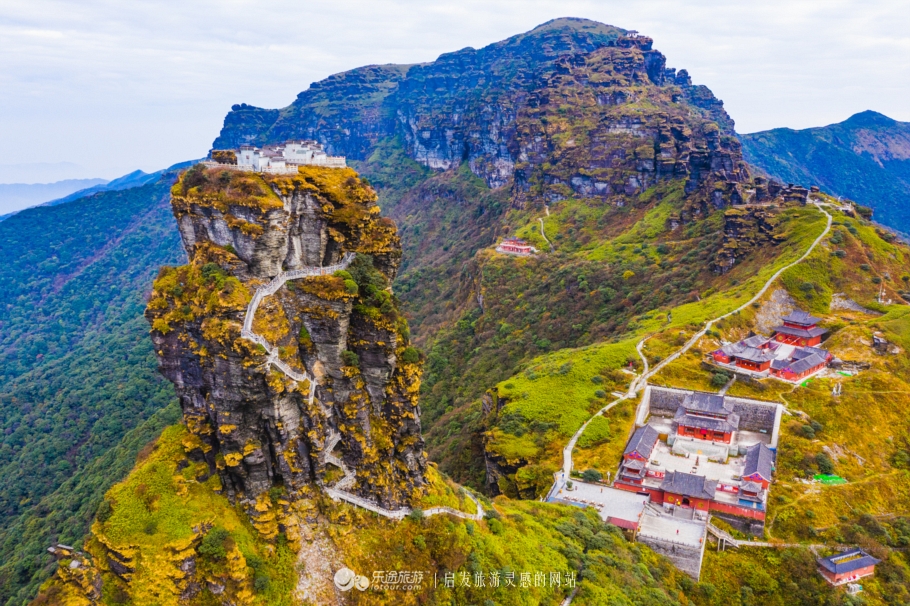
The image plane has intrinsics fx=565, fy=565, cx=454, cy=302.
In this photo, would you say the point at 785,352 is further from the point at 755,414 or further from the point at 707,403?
the point at 707,403

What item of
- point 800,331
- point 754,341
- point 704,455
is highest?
point 800,331

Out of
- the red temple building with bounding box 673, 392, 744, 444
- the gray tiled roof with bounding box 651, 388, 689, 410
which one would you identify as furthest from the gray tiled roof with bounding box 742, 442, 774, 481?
the gray tiled roof with bounding box 651, 388, 689, 410

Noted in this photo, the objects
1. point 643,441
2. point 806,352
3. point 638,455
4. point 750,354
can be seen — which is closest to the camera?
point 638,455

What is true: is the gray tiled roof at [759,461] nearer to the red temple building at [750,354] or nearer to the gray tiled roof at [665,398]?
the gray tiled roof at [665,398]

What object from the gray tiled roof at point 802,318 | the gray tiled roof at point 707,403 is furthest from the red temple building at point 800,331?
the gray tiled roof at point 707,403

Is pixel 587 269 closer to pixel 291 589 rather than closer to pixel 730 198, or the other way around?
pixel 730 198

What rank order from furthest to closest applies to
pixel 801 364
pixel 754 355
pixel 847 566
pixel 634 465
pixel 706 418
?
pixel 754 355 < pixel 801 364 < pixel 706 418 < pixel 634 465 < pixel 847 566

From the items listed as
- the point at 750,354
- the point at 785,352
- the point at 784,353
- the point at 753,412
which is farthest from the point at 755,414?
the point at 785,352
